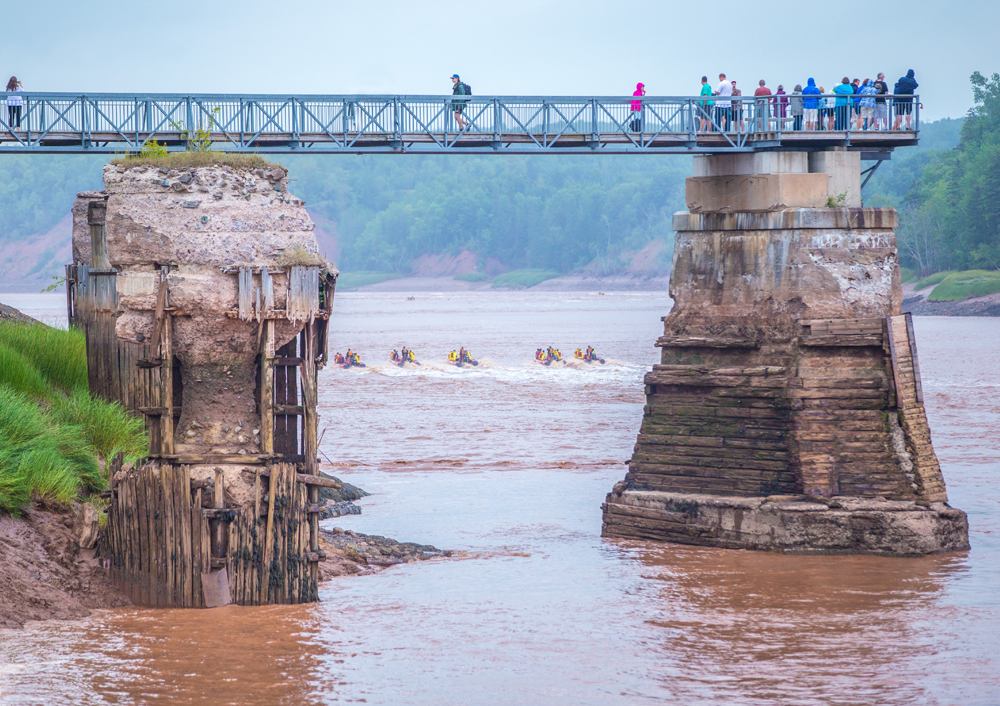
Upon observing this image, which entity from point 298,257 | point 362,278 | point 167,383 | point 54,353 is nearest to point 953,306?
point 54,353

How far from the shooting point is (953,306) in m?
74.8

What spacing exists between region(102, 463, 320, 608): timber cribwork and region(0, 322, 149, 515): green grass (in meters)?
1.11

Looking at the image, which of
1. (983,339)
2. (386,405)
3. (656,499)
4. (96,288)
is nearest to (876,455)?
(656,499)

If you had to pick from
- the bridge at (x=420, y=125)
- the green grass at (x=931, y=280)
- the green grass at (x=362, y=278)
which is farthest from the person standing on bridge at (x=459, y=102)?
the green grass at (x=362, y=278)

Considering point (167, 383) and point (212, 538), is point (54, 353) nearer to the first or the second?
point (167, 383)

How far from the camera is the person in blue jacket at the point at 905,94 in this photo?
18.6m

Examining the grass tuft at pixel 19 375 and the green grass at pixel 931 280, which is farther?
the green grass at pixel 931 280

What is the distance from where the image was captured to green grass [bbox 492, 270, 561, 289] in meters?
131

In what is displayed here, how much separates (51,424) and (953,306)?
6886cm

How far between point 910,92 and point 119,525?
44.7ft

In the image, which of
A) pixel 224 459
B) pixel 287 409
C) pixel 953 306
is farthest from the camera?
pixel 953 306

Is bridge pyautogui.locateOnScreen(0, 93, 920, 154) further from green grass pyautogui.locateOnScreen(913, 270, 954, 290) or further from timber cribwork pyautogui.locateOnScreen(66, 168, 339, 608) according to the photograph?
green grass pyautogui.locateOnScreen(913, 270, 954, 290)

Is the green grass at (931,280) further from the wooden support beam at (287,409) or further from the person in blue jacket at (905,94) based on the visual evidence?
the wooden support beam at (287,409)

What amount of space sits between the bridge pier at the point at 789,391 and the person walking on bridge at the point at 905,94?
1.76 meters
